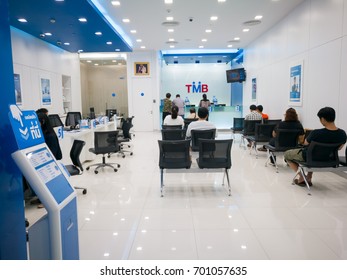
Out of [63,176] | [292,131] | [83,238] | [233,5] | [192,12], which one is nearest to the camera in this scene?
[63,176]

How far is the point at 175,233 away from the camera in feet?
10.4

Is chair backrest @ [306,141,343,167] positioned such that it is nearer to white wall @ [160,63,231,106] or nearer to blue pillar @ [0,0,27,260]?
blue pillar @ [0,0,27,260]

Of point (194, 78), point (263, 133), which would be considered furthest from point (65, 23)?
point (194, 78)

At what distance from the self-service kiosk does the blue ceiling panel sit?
Result: 487 cm

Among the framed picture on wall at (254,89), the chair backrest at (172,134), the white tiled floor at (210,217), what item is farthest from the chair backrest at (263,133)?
the framed picture on wall at (254,89)

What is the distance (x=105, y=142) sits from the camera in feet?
19.8

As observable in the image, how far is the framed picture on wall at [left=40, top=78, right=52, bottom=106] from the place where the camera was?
Answer: 31.1ft

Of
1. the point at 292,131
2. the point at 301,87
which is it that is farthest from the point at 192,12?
the point at 292,131

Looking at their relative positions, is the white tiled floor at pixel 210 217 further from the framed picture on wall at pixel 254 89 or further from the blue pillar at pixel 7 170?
the framed picture on wall at pixel 254 89

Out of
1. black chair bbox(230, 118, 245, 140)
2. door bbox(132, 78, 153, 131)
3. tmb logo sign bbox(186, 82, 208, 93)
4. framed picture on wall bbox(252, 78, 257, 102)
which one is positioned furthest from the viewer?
tmb logo sign bbox(186, 82, 208, 93)

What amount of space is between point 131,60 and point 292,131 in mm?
9520

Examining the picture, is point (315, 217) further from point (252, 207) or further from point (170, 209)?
point (170, 209)

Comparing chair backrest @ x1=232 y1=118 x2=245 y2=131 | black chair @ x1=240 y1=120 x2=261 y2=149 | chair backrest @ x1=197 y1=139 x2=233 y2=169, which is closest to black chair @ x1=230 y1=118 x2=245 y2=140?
chair backrest @ x1=232 y1=118 x2=245 y2=131

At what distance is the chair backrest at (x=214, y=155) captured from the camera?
172 inches
